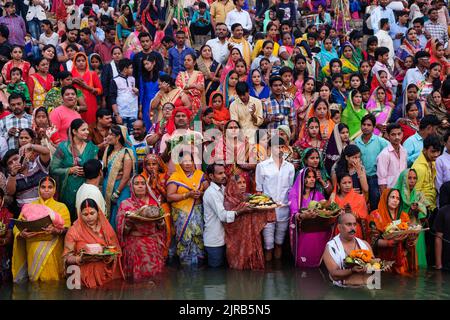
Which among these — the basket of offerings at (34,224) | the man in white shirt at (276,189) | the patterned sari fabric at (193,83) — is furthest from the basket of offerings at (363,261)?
the patterned sari fabric at (193,83)

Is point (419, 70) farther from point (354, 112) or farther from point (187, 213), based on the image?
point (187, 213)

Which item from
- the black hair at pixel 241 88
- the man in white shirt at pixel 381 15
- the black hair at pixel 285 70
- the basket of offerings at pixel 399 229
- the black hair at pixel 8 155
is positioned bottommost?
the basket of offerings at pixel 399 229

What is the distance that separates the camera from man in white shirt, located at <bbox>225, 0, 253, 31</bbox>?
1321cm

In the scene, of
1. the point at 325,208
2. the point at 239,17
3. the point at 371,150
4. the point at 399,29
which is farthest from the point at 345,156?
the point at 399,29

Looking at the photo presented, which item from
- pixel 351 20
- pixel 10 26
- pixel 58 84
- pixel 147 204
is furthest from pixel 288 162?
pixel 351 20

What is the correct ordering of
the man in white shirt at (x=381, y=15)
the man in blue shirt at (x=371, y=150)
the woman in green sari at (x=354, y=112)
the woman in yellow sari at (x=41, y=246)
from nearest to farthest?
the woman in yellow sari at (x=41, y=246)
the man in blue shirt at (x=371, y=150)
the woman in green sari at (x=354, y=112)
the man in white shirt at (x=381, y=15)

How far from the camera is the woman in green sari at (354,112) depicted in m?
10.0

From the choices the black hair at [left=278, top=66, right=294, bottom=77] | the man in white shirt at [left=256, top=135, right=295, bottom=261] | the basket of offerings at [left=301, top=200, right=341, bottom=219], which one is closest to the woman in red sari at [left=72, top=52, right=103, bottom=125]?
the black hair at [left=278, top=66, right=294, bottom=77]

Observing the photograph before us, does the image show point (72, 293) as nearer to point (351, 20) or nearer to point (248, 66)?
point (248, 66)

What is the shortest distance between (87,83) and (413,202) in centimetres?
508

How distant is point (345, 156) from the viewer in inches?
338

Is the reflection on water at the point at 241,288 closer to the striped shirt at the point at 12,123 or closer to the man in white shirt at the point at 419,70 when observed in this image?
the striped shirt at the point at 12,123

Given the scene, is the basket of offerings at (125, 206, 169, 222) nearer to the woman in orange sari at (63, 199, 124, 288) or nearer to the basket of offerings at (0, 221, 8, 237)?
the woman in orange sari at (63, 199, 124, 288)

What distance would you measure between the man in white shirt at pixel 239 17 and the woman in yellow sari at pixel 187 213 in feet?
18.0
